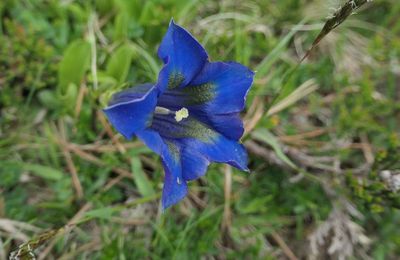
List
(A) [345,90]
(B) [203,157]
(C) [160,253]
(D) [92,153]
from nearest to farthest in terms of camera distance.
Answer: (B) [203,157] < (C) [160,253] < (D) [92,153] < (A) [345,90]

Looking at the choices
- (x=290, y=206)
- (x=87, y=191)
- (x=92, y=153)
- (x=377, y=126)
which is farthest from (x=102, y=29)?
(x=377, y=126)

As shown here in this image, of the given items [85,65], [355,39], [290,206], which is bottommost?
[290,206]

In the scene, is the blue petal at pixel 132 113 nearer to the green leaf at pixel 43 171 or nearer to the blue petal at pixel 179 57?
the blue petal at pixel 179 57

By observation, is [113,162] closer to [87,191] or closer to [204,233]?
[87,191]

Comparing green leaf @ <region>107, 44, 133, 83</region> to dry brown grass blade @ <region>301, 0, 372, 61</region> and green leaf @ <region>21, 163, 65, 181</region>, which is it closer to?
green leaf @ <region>21, 163, 65, 181</region>

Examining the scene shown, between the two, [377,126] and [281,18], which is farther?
[281,18]

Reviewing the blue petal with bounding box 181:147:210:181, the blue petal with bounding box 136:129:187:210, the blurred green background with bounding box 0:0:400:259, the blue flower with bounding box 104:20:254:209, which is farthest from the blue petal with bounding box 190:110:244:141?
the blurred green background with bounding box 0:0:400:259

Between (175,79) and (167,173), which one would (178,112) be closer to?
(175,79)
